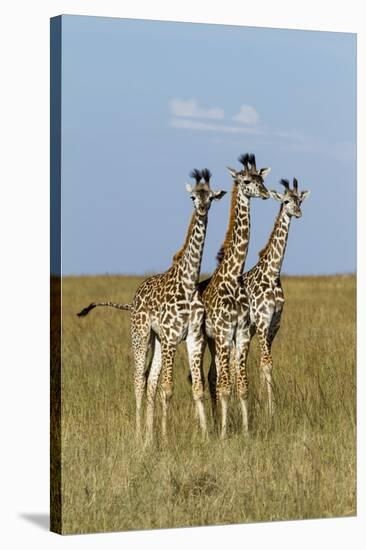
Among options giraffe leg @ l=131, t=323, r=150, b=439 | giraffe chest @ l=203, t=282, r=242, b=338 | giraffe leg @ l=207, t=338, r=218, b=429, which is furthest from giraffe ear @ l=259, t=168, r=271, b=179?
giraffe leg @ l=131, t=323, r=150, b=439

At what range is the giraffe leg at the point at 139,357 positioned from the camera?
13.3 metres

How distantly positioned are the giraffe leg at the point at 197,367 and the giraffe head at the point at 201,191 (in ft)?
3.37

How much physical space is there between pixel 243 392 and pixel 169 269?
48.8 inches

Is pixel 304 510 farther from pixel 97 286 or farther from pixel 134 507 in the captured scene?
pixel 97 286

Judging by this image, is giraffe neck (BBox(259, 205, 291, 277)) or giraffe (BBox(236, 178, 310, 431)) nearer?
giraffe (BBox(236, 178, 310, 431))

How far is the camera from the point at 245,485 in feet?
42.7

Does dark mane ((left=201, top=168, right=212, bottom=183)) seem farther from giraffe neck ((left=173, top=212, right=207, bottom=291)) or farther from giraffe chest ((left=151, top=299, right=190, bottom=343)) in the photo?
giraffe chest ((left=151, top=299, right=190, bottom=343))

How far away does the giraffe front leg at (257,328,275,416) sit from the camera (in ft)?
45.4

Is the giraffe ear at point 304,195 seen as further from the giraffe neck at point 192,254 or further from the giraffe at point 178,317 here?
the giraffe neck at point 192,254

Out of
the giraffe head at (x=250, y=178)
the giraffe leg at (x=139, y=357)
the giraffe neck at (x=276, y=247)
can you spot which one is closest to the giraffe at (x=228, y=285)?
the giraffe head at (x=250, y=178)

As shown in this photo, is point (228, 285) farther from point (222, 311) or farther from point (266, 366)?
point (266, 366)

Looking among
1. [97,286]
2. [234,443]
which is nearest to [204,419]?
[234,443]

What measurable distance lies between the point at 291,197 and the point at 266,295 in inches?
37.1

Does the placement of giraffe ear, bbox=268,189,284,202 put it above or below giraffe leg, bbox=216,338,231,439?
above
